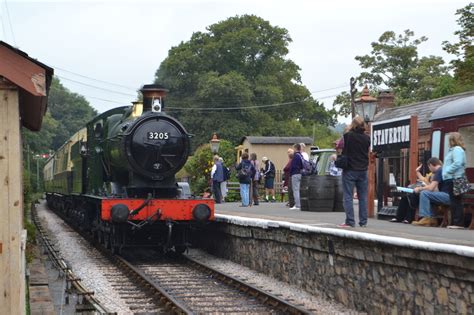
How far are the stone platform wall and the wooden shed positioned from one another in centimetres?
380

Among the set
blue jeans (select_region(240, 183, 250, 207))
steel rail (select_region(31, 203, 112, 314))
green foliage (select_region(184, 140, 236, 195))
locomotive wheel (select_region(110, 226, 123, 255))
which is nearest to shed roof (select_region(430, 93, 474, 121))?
locomotive wheel (select_region(110, 226, 123, 255))

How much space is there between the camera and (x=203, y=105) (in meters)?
60.0

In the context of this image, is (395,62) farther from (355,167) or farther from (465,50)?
(355,167)

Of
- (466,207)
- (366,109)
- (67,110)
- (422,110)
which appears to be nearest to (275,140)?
(422,110)

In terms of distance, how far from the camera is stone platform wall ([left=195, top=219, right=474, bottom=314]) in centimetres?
702

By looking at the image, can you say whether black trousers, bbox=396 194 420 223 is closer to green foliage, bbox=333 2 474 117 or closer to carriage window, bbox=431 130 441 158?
carriage window, bbox=431 130 441 158

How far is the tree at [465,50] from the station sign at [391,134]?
915 inches

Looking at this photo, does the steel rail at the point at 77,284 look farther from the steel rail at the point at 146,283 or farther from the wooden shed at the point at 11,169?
the wooden shed at the point at 11,169

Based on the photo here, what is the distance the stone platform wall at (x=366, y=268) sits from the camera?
702 cm

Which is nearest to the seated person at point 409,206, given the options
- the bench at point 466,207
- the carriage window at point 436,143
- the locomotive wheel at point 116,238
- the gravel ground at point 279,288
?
the carriage window at point 436,143

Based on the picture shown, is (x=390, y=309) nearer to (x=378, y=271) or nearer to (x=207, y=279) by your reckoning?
(x=378, y=271)

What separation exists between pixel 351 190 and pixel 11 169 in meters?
5.77

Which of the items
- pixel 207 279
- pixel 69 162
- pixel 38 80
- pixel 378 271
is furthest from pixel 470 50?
pixel 38 80

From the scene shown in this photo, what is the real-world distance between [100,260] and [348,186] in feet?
19.8
